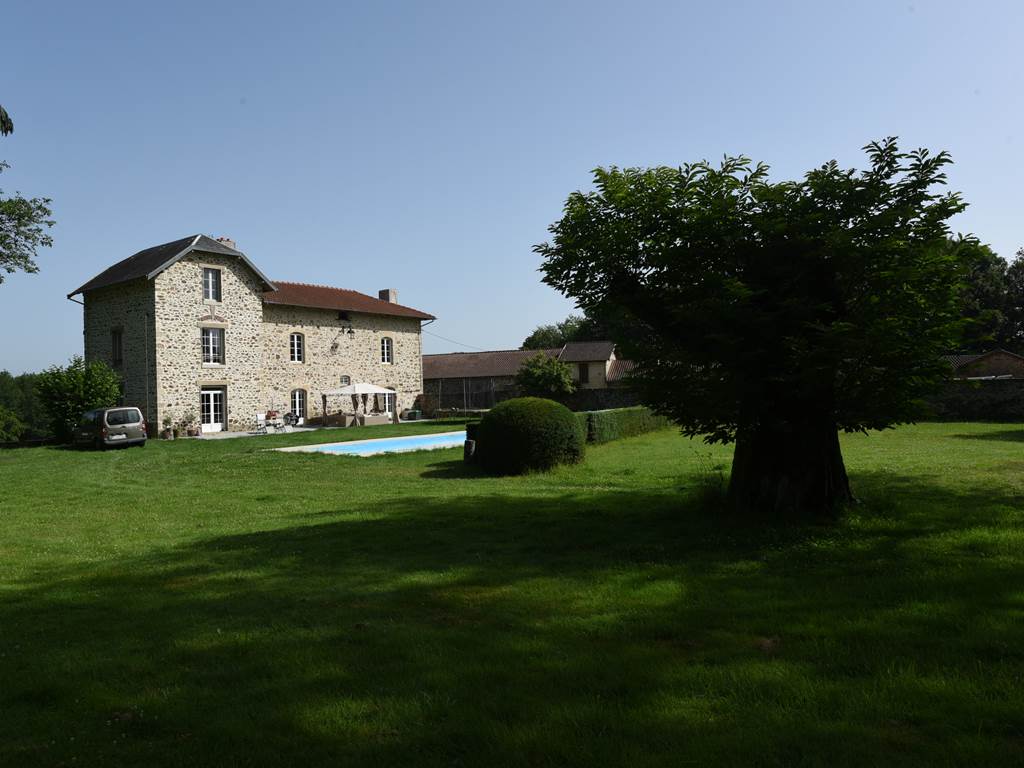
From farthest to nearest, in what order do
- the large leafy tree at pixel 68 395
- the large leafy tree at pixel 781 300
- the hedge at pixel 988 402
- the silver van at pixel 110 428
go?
the hedge at pixel 988 402
the large leafy tree at pixel 68 395
the silver van at pixel 110 428
the large leafy tree at pixel 781 300

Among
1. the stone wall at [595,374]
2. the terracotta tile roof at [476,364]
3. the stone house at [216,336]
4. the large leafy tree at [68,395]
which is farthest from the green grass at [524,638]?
the terracotta tile roof at [476,364]

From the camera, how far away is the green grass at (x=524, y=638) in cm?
295

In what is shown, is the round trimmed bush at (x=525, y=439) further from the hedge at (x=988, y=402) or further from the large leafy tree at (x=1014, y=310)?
the large leafy tree at (x=1014, y=310)

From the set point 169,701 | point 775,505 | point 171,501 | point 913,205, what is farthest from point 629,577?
point 171,501

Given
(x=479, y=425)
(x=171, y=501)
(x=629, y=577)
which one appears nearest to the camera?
(x=629, y=577)

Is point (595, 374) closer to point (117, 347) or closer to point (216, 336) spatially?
point (216, 336)

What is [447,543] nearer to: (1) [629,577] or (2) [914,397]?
(1) [629,577]

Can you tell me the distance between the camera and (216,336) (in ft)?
98.1

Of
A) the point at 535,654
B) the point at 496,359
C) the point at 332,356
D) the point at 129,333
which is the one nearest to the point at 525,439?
the point at 535,654

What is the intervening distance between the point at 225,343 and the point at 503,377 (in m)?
18.6

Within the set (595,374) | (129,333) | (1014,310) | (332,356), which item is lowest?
(595,374)

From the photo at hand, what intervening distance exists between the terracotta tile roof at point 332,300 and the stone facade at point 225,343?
44cm

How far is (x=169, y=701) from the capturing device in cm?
345

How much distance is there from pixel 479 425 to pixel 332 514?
6.09 meters
